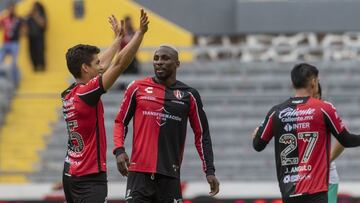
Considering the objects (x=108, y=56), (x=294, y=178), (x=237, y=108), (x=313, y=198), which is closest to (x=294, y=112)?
(x=294, y=178)

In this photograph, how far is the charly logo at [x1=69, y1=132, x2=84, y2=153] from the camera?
9.34 meters

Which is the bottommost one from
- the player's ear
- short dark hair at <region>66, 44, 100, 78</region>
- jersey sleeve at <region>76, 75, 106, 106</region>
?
jersey sleeve at <region>76, 75, 106, 106</region>

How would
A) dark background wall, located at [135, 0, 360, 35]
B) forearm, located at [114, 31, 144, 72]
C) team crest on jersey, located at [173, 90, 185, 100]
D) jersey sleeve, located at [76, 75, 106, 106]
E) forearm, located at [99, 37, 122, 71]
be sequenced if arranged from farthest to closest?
dark background wall, located at [135, 0, 360, 35] → forearm, located at [99, 37, 122, 71] → team crest on jersey, located at [173, 90, 185, 100] → jersey sleeve, located at [76, 75, 106, 106] → forearm, located at [114, 31, 144, 72]

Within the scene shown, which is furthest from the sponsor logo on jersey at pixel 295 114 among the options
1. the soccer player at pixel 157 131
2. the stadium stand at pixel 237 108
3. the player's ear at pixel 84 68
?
the stadium stand at pixel 237 108

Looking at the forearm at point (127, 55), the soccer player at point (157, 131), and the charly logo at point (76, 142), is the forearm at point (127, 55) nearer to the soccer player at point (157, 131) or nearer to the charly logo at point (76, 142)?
the soccer player at point (157, 131)

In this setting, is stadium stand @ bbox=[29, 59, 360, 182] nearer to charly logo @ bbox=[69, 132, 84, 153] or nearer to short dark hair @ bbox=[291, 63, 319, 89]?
short dark hair @ bbox=[291, 63, 319, 89]

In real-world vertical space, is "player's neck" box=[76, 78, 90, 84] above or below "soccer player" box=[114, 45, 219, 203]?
above

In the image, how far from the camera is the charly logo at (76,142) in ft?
30.6

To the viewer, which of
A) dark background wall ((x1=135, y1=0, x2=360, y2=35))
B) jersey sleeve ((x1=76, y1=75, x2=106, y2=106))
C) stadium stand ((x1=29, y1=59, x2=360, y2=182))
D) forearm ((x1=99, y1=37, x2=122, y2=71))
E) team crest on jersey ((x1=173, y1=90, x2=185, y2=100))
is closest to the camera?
jersey sleeve ((x1=76, y1=75, x2=106, y2=106))

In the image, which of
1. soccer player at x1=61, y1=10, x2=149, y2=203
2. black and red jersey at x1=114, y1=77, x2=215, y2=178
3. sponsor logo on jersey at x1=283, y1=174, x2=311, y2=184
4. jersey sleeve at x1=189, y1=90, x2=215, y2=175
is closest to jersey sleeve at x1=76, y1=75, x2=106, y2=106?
soccer player at x1=61, y1=10, x2=149, y2=203

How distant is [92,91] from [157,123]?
2.53 feet

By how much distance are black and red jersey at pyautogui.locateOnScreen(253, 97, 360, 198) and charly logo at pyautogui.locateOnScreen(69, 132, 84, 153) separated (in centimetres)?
178

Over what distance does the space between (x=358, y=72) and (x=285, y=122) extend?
1025 cm

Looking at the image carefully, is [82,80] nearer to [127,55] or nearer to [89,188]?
[127,55]
